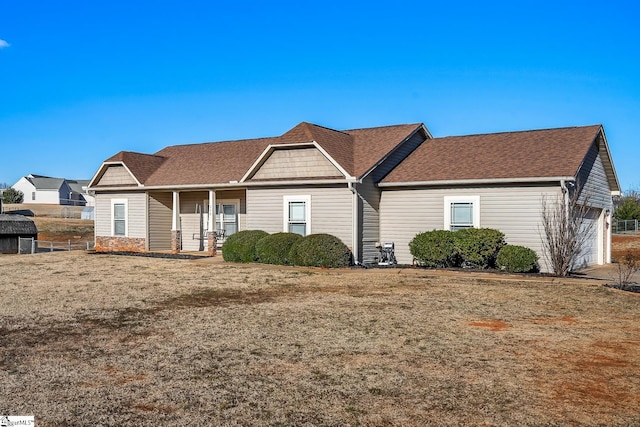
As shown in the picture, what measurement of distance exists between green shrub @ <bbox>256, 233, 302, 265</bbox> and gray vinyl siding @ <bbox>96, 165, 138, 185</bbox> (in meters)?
9.47

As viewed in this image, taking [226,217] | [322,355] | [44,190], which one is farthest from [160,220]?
[44,190]

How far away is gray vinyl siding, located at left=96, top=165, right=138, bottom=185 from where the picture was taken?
27913 mm

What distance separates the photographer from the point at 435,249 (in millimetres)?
19516

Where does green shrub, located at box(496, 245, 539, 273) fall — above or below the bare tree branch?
below

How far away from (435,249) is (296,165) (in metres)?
6.30

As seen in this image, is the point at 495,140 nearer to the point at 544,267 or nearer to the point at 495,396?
the point at 544,267

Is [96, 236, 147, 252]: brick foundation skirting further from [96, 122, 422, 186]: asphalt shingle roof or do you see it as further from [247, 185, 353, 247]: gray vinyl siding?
[247, 185, 353, 247]: gray vinyl siding

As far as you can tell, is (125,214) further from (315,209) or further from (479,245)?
(479,245)

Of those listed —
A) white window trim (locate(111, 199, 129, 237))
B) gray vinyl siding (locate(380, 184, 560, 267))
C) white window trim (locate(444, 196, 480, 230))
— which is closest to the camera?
gray vinyl siding (locate(380, 184, 560, 267))

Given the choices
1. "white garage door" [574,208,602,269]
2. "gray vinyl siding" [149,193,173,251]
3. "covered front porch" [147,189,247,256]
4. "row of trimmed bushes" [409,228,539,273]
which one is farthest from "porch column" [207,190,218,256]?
"white garage door" [574,208,602,269]

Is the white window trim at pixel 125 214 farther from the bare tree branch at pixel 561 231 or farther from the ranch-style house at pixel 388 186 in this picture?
the bare tree branch at pixel 561 231

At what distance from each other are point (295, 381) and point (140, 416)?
6.15 ft

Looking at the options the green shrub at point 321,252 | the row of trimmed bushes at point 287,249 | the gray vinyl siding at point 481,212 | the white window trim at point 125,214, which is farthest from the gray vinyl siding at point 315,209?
the white window trim at point 125,214

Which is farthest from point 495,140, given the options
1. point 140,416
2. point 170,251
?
point 140,416
